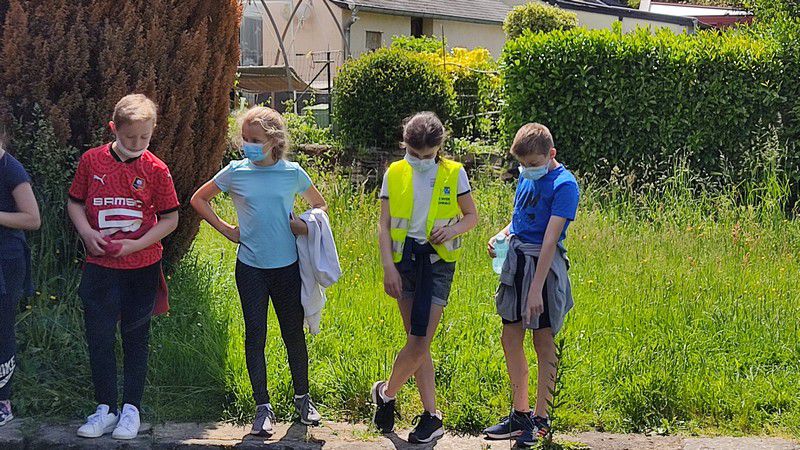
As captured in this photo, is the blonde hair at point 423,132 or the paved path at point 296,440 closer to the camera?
the blonde hair at point 423,132

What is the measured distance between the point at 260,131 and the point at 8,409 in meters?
1.96

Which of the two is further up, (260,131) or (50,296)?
(260,131)

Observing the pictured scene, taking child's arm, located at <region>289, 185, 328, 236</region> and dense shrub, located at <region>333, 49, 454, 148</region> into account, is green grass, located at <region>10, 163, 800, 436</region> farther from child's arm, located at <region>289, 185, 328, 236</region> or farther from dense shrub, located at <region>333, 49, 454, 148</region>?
dense shrub, located at <region>333, 49, 454, 148</region>

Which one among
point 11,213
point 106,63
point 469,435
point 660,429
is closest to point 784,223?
point 660,429

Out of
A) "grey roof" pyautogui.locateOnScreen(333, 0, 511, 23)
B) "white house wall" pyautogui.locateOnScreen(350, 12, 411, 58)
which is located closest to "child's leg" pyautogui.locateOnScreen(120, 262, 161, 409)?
"grey roof" pyautogui.locateOnScreen(333, 0, 511, 23)

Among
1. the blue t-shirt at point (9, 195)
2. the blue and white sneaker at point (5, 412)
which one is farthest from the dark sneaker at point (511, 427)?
the blue t-shirt at point (9, 195)

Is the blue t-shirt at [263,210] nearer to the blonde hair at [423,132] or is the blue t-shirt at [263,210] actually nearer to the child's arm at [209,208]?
the child's arm at [209,208]

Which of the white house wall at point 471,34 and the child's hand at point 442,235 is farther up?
the white house wall at point 471,34

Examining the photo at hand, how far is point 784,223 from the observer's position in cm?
865

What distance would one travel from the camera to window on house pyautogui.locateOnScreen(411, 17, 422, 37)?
27422mm

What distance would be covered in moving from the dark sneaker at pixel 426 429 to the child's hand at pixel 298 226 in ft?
3.67

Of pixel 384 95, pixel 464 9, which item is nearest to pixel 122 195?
pixel 384 95

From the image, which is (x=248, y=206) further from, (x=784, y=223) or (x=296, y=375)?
(x=784, y=223)

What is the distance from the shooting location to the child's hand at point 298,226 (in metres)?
4.90
